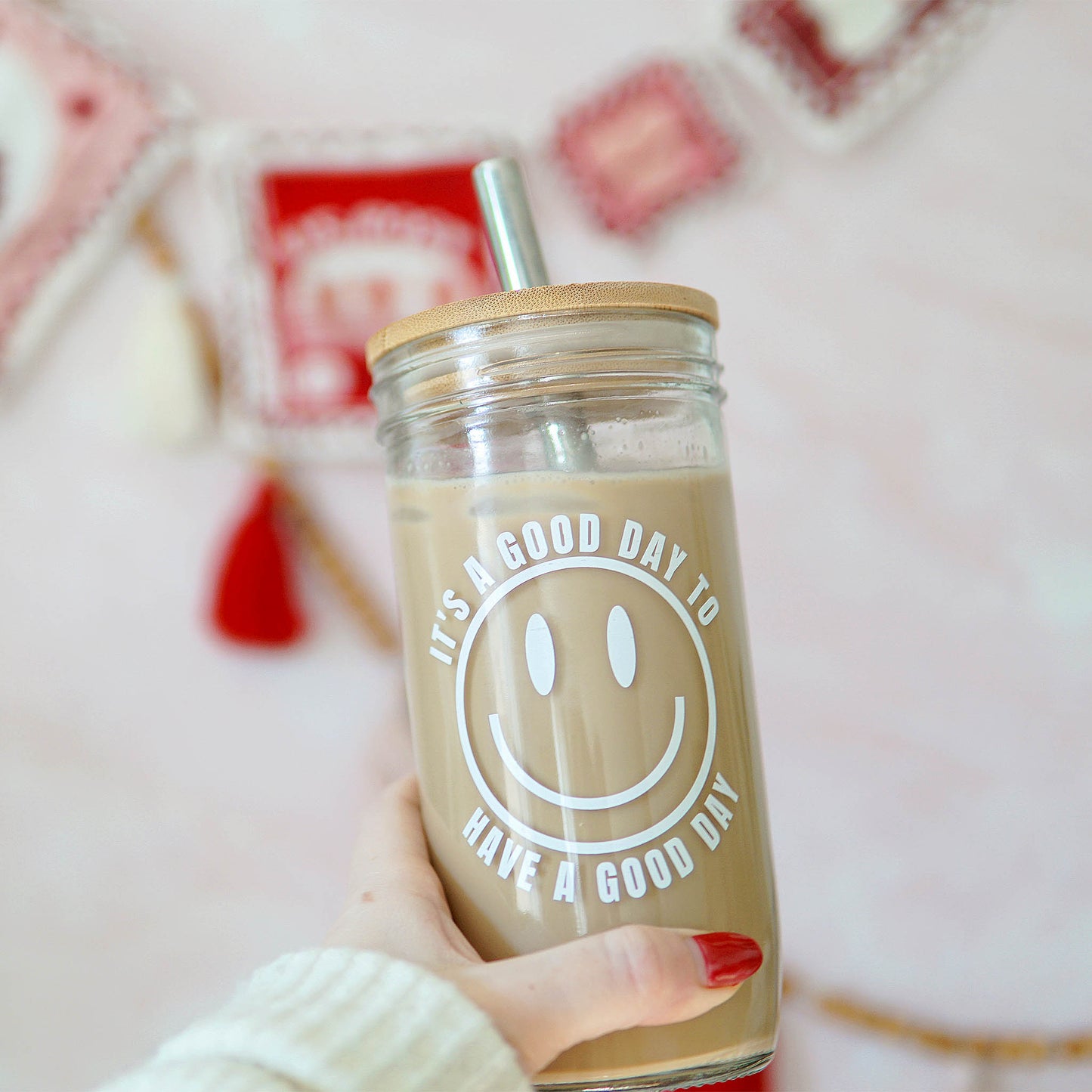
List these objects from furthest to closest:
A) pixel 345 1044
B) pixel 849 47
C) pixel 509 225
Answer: pixel 849 47
pixel 509 225
pixel 345 1044

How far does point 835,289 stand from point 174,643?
82 cm

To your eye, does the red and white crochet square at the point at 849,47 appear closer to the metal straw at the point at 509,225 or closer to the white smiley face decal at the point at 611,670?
the metal straw at the point at 509,225

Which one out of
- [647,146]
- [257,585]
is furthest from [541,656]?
[647,146]

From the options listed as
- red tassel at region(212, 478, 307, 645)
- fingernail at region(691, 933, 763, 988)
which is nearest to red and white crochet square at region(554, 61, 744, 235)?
red tassel at region(212, 478, 307, 645)

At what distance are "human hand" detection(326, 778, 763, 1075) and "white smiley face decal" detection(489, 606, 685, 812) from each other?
0.18 ft

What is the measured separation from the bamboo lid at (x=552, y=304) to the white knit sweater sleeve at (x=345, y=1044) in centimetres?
28

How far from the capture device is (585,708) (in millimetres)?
446

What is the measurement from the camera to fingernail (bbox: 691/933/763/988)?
1.42 feet

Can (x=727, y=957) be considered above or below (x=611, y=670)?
below

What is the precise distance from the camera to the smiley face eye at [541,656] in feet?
1.47

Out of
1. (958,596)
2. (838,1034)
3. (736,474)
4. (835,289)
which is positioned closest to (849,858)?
(838,1034)

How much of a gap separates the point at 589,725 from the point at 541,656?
37 millimetres

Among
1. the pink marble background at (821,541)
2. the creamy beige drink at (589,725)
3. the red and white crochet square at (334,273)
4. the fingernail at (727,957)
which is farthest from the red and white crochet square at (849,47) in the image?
the fingernail at (727,957)

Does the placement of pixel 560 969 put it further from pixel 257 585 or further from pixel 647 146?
pixel 647 146
